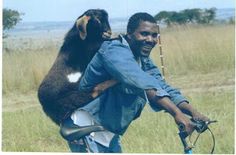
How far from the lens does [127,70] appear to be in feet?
25.9

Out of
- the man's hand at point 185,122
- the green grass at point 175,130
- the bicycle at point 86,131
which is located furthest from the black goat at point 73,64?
the man's hand at point 185,122

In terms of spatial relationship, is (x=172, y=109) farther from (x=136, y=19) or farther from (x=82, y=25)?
(x=82, y=25)

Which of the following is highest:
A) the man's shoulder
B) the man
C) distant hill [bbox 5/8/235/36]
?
distant hill [bbox 5/8/235/36]

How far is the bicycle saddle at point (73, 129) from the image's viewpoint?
26.5 feet

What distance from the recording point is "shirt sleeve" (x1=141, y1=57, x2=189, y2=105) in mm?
7934

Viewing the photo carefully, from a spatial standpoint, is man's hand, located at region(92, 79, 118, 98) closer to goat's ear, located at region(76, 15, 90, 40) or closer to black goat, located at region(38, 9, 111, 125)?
black goat, located at region(38, 9, 111, 125)

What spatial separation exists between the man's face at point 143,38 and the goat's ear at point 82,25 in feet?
1.53

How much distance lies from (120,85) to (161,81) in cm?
41

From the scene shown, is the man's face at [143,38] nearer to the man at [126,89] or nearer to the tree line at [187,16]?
the man at [126,89]

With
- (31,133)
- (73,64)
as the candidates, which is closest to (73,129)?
(31,133)

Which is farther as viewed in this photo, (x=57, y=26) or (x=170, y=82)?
(x=57, y=26)

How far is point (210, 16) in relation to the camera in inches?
312

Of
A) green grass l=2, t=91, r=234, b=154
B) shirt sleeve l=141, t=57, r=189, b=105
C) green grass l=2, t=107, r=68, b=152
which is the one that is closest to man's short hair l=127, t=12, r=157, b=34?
shirt sleeve l=141, t=57, r=189, b=105

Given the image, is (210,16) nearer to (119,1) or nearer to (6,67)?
(119,1)
